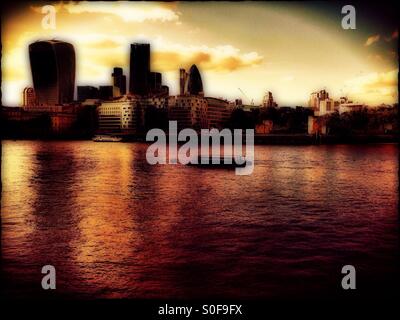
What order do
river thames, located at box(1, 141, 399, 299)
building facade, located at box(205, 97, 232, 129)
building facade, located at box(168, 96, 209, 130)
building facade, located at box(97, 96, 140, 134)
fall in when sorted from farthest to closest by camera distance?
building facade, located at box(205, 97, 232, 129) → building facade, located at box(97, 96, 140, 134) → building facade, located at box(168, 96, 209, 130) → river thames, located at box(1, 141, 399, 299)

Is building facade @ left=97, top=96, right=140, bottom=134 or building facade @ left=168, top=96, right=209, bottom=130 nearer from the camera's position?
building facade @ left=168, top=96, right=209, bottom=130

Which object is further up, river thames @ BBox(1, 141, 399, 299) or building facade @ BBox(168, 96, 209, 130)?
building facade @ BBox(168, 96, 209, 130)

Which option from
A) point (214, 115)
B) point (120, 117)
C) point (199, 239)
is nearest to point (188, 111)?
point (214, 115)

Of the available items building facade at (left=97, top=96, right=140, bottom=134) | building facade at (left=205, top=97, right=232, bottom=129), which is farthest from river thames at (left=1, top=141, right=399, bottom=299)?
building facade at (left=205, top=97, right=232, bottom=129)

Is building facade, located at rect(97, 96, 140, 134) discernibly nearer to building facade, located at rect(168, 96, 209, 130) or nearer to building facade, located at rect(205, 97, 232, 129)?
building facade, located at rect(168, 96, 209, 130)

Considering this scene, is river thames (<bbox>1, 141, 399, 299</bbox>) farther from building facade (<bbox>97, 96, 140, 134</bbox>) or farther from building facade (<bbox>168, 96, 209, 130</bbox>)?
building facade (<bbox>97, 96, 140, 134</bbox>)

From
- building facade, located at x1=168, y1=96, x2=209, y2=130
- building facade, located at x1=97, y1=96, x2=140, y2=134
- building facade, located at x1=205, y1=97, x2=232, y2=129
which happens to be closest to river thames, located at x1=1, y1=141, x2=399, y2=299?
building facade, located at x1=168, y1=96, x2=209, y2=130

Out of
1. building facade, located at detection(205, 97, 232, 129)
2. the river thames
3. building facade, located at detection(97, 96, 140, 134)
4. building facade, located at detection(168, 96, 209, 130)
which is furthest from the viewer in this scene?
building facade, located at detection(205, 97, 232, 129)

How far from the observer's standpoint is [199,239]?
645 inches

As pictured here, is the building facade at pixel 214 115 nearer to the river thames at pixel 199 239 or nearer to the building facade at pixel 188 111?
A: the building facade at pixel 188 111

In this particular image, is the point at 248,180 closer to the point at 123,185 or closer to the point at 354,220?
the point at 123,185

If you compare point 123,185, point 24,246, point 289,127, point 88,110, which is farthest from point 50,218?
point 88,110

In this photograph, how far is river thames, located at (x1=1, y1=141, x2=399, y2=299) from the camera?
11.2 m

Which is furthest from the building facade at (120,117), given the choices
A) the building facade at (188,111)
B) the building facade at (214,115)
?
the building facade at (214,115)
